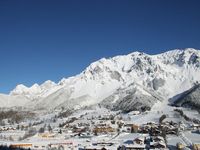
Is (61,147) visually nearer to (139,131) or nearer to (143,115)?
(139,131)

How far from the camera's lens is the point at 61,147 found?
54531 millimetres

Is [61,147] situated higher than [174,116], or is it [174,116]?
[174,116]

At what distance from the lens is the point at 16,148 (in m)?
53.9

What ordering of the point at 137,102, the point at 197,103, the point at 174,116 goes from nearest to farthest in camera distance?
the point at 174,116 < the point at 197,103 < the point at 137,102

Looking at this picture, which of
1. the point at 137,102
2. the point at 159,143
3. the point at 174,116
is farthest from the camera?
the point at 137,102

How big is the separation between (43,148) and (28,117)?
4677 inches

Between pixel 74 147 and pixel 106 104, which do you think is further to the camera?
pixel 106 104

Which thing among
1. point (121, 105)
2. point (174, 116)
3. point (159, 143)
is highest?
point (121, 105)

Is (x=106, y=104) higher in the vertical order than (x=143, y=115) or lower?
higher

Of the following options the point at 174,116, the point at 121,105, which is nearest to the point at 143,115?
the point at 174,116

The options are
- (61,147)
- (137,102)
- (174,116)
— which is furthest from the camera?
(137,102)

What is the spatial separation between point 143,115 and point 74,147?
74.2m

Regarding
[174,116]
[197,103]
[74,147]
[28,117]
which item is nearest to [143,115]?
[174,116]

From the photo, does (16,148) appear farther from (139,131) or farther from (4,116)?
(4,116)
